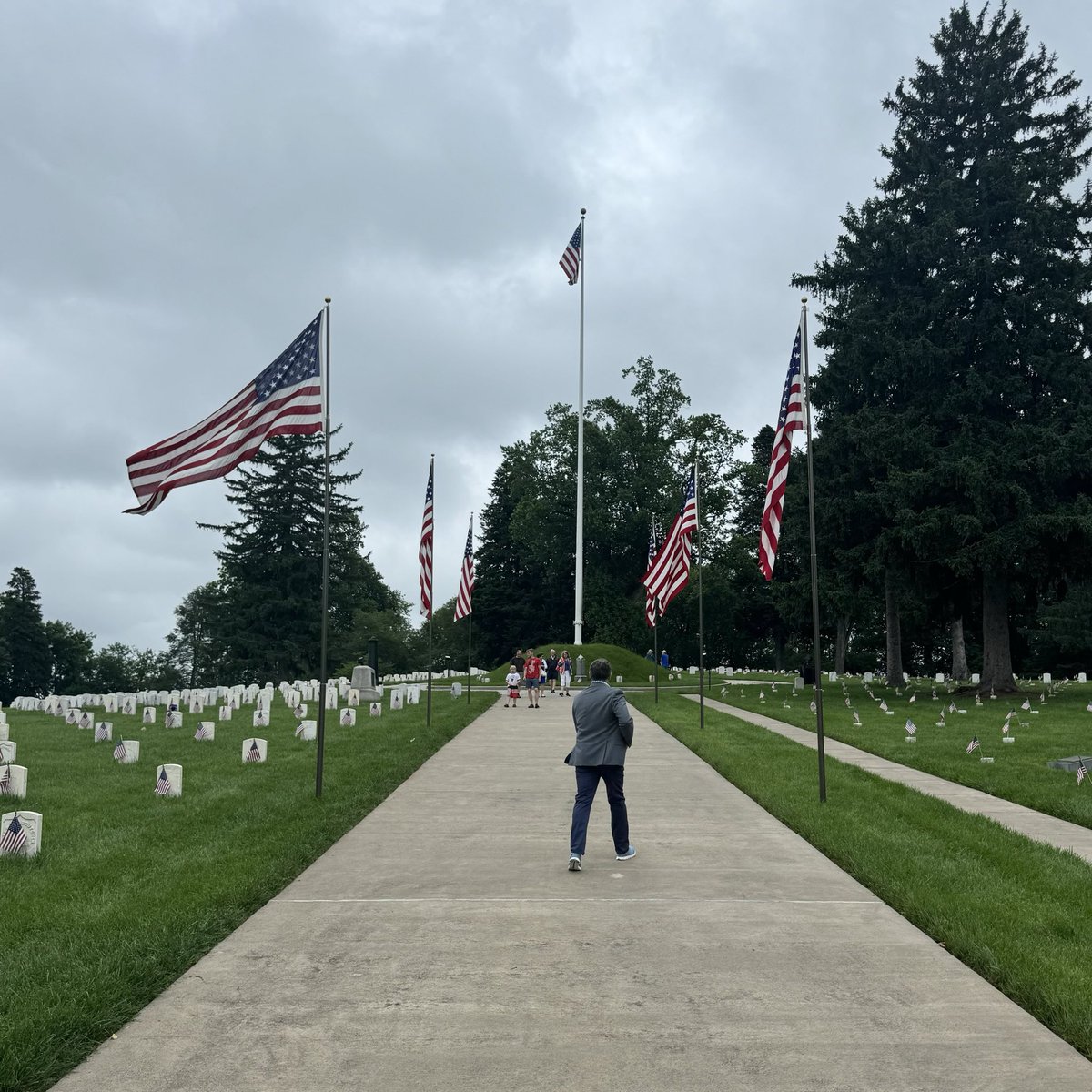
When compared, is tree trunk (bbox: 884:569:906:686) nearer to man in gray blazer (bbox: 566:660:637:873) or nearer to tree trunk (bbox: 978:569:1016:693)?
tree trunk (bbox: 978:569:1016:693)

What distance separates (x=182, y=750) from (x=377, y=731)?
4.54 metres

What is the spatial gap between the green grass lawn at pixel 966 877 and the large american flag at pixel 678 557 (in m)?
10.3

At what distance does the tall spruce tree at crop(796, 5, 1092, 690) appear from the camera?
34312 millimetres

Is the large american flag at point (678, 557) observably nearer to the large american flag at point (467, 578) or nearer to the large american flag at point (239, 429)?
the large american flag at point (467, 578)

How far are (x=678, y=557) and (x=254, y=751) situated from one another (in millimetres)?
12668

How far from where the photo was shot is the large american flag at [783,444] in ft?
45.8

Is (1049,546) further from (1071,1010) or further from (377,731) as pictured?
(1071,1010)

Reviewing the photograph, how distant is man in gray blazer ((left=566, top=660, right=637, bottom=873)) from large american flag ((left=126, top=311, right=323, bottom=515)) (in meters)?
4.77

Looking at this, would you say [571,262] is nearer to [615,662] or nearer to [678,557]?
[615,662]

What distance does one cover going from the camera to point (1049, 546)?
114ft

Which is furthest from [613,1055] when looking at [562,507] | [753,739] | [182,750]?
[562,507]

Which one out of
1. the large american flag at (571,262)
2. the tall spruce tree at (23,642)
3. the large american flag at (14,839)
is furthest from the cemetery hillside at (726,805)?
the tall spruce tree at (23,642)

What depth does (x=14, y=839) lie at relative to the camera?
948 centimetres

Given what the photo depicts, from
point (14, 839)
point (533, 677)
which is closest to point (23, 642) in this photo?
point (533, 677)
